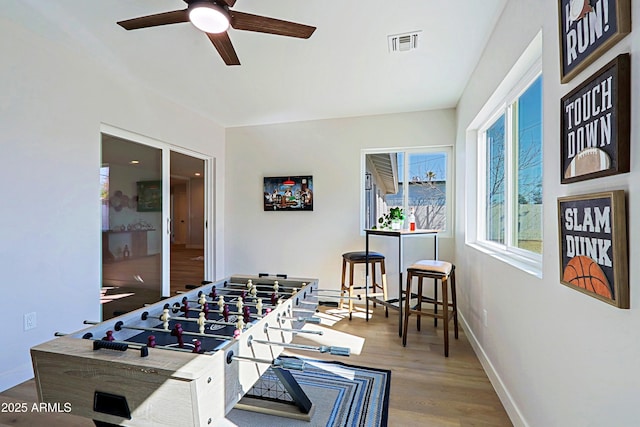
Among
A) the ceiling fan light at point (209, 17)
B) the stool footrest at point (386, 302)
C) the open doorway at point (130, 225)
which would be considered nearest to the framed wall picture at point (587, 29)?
the ceiling fan light at point (209, 17)

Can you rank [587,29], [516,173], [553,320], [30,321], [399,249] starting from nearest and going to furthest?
[587,29] → [553,320] → [516,173] → [30,321] → [399,249]

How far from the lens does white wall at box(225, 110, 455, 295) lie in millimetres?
3861

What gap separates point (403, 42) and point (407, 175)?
190cm

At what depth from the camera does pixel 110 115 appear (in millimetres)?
2787

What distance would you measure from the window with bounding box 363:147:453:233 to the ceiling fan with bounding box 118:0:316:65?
8.15 ft

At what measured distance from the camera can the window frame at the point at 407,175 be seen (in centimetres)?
376

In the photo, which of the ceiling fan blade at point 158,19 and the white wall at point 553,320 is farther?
the ceiling fan blade at point 158,19

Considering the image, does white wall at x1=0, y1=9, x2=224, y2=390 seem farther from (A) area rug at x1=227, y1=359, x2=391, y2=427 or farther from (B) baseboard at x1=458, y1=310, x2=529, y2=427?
(B) baseboard at x1=458, y1=310, x2=529, y2=427

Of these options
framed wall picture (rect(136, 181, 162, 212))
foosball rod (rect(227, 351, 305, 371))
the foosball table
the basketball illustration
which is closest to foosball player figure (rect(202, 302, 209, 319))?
the foosball table

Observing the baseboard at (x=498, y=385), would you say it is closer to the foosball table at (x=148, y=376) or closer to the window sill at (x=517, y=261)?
the window sill at (x=517, y=261)

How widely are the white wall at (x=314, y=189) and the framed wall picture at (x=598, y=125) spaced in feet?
9.05

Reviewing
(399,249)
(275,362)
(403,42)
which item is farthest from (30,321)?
(403,42)

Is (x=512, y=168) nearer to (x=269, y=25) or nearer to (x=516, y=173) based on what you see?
(x=516, y=173)

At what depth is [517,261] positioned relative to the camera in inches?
73.0
